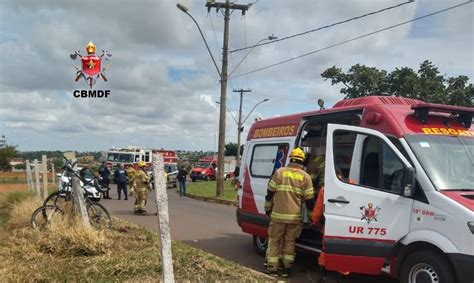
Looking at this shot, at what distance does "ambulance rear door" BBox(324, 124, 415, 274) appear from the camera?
586 cm

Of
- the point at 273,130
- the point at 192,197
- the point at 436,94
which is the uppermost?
the point at 436,94

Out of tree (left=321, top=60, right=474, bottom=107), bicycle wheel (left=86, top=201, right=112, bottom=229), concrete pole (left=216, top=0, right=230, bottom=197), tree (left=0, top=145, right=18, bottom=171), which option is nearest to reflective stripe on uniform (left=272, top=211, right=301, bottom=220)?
bicycle wheel (left=86, top=201, right=112, bottom=229)

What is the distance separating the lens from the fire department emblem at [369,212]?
6000mm

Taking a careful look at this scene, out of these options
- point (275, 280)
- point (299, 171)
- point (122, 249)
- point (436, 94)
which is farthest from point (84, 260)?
point (436, 94)

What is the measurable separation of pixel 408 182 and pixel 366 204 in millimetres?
649

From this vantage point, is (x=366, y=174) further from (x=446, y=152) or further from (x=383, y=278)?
(x=383, y=278)

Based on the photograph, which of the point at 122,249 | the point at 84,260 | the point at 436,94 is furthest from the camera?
the point at 436,94

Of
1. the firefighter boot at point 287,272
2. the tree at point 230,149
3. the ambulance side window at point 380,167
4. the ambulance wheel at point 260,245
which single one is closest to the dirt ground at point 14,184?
the ambulance wheel at point 260,245

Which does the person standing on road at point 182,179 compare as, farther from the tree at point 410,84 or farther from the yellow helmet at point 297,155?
the yellow helmet at point 297,155

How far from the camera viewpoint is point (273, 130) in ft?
29.2

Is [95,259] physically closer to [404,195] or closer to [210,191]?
[404,195]

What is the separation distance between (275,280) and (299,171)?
1541 millimetres

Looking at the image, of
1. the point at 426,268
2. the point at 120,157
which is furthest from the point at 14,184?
the point at 426,268

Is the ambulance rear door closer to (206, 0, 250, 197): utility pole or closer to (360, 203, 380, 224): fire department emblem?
(360, 203, 380, 224): fire department emblem
